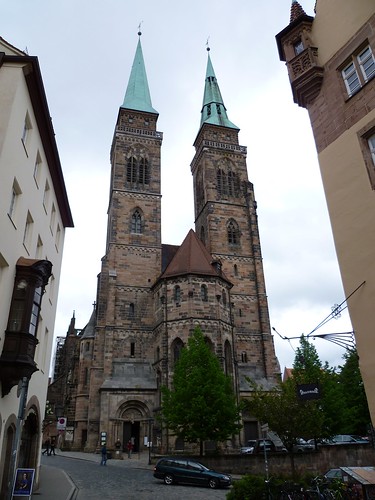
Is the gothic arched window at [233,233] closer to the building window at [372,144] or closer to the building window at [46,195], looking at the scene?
the building window at [46,195]

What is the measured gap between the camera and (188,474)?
19234 millimetres

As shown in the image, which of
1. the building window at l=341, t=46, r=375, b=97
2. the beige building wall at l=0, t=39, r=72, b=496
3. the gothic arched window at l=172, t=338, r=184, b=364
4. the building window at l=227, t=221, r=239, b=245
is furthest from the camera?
the building window at l=227, t=221, r=239, b=245

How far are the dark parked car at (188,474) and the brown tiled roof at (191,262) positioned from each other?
60.1 feet

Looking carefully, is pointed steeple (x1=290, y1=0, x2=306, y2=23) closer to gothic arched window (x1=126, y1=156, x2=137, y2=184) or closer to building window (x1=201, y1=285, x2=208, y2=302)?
building window (x1=201, y1=285, x2=208, y2=302)

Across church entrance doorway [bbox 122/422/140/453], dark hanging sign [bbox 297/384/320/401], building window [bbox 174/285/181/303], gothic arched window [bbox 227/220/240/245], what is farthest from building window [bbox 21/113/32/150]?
gothic arched window [bbox 227/220/240/245]

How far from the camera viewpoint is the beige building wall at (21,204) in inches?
463

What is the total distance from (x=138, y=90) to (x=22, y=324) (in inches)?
1932

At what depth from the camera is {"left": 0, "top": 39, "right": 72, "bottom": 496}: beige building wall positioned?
11.8 meters

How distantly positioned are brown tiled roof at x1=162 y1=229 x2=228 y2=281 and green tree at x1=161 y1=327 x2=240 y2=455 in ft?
36.8

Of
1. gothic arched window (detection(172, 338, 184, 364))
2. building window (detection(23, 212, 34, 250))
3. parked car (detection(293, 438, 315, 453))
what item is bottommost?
parked car (detection(293, 438, 315, 453))

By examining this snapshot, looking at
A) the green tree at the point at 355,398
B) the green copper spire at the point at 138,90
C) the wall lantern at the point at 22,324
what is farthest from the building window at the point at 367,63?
the green copper spire at the point at 138,90

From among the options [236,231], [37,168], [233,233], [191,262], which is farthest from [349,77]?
[236,231]

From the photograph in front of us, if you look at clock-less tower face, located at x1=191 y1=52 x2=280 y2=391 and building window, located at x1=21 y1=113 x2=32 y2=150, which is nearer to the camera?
building window, located at x1=21 y1=113 x2=32 y2=150

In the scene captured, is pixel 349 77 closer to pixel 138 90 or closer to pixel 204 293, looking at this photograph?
pixel 204 293
